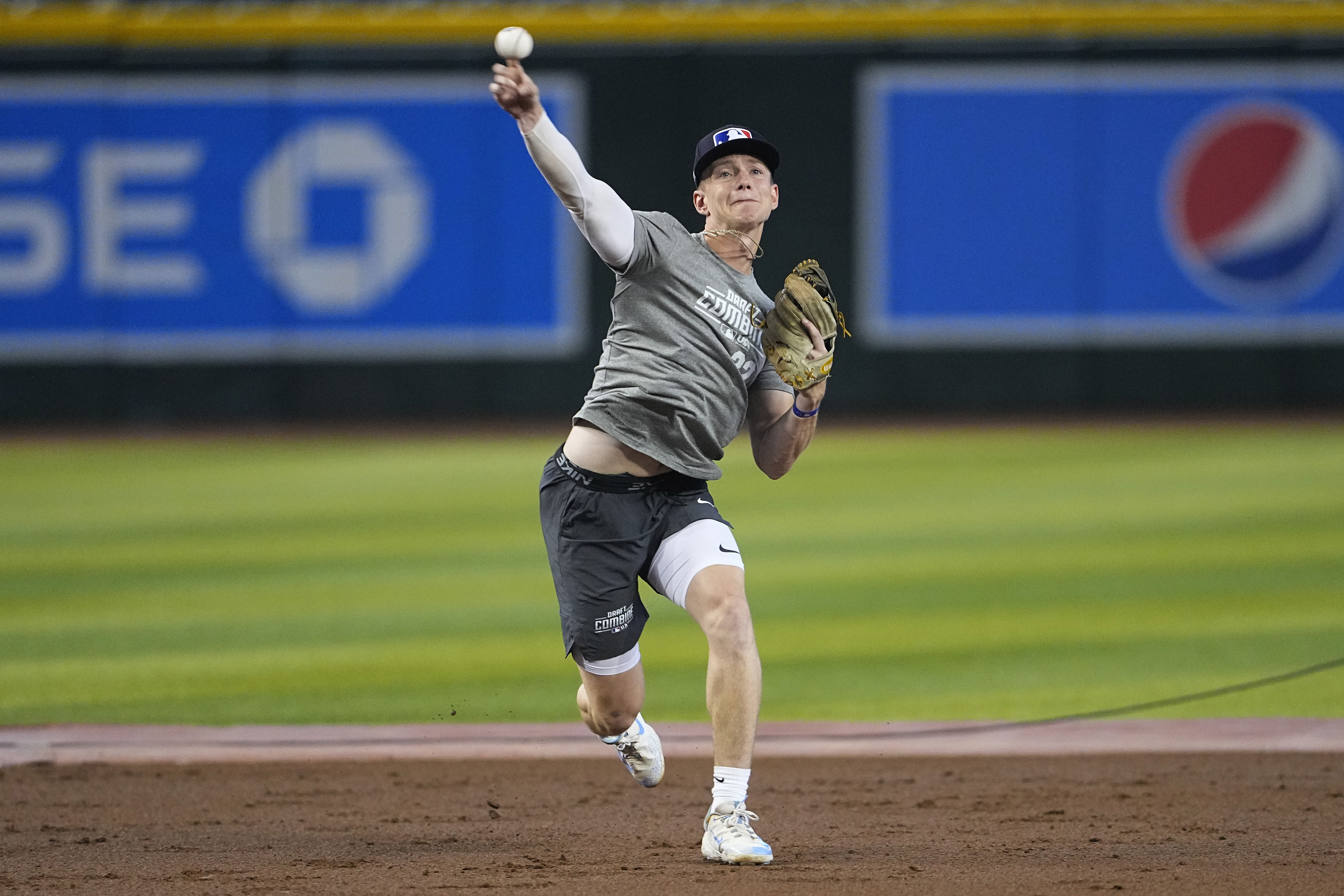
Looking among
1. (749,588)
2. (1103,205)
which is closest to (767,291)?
(1103,205)

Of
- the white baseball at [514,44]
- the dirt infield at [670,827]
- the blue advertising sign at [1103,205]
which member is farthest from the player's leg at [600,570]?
the blue advertising sign at [1103,205]

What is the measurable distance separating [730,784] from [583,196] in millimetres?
1588

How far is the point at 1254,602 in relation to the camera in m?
8.89

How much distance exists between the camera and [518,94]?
429 cm

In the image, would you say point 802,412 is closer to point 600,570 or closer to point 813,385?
point 813,385

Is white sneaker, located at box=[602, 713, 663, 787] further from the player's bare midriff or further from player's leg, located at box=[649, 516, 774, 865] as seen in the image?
the player's bare midriff

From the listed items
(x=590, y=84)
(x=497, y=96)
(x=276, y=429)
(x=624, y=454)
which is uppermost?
(x=590, y=84)

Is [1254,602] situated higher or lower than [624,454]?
lower

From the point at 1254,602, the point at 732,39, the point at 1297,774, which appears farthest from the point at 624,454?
the point at 732,39

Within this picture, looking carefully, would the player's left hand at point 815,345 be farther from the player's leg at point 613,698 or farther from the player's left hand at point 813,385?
the player's leg at point 613,698

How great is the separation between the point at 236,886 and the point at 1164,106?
16320 millimetres

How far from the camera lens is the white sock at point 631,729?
502cm

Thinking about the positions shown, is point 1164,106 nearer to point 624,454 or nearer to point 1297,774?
point 1297,774

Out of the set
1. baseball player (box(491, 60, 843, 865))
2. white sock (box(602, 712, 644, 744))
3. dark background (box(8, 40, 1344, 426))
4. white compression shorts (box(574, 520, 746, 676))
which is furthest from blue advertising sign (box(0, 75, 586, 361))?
white compression shorts (box(574, 520, 746, 676))
